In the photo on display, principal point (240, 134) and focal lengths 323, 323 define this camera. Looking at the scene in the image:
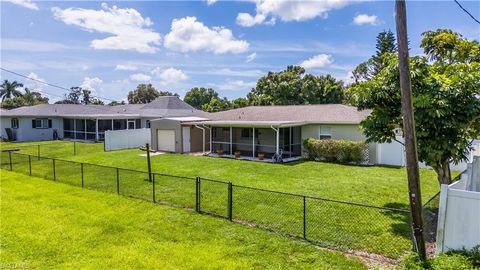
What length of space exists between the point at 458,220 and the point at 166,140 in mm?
20906

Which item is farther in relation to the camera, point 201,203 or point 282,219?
point 201,203

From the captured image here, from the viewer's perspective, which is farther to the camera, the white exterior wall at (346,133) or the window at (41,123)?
the window at (41,123)

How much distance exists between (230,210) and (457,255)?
16.8 ft

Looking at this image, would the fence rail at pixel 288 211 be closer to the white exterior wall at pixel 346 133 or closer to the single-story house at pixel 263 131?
the single-story house at pixel 263 131

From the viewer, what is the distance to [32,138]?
3344 centimetres

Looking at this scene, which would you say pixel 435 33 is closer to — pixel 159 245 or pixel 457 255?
pixel 457 255

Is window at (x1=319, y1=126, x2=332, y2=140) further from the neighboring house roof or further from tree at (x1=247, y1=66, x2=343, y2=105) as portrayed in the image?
tree at (x1=247, y1=66, x2=343, y2=105)

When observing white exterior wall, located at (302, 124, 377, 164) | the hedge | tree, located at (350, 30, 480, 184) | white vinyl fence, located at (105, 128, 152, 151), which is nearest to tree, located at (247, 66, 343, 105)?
white vinyl fence, located at (105, 128, 152, 151)

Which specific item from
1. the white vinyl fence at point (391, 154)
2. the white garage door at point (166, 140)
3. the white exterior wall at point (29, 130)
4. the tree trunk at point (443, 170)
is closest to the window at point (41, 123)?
the white exterior wall at point (29, 130)

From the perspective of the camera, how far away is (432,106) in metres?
7.57

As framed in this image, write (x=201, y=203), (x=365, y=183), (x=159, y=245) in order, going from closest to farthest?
(x=159, y=245)
(x=201, y=203)
(x=365, y=183)

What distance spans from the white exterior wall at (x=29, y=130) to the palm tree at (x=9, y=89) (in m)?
39.0

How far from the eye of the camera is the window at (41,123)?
33.8m

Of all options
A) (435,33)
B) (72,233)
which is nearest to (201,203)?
(72,233)
